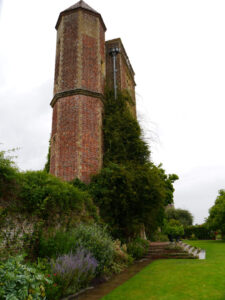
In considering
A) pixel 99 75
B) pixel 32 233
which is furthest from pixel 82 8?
pixel 32 233

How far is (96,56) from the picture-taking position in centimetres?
1570

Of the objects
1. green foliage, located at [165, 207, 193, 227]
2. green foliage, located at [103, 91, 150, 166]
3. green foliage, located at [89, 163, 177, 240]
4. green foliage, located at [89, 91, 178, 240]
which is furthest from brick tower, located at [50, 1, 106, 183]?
green foliage, located at [165, 207, 193, 227]

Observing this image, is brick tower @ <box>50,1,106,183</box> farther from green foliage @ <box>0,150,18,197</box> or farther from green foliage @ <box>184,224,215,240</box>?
green foliage @ <box>184,224,215,240</box>

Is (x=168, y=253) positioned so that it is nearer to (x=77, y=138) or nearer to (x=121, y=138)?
(x=121, y=138)

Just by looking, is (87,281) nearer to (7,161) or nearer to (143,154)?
(7,161)

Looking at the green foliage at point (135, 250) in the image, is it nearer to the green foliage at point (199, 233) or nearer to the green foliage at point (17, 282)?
the green foliage at point (17, 282)

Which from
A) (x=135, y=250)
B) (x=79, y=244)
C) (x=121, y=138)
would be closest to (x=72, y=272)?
(x=79, y=244)

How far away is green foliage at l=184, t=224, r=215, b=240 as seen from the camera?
3412 cm

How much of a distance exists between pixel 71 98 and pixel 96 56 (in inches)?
138

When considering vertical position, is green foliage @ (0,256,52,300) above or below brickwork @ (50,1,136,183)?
below

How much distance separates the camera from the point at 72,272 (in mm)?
5902

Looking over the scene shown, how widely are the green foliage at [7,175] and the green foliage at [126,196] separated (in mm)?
5317

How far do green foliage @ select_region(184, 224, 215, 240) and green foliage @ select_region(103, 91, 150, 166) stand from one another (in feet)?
79.8

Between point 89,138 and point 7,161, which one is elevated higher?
point 89,138
